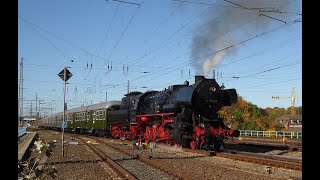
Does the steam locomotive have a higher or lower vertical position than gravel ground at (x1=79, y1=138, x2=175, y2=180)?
higher

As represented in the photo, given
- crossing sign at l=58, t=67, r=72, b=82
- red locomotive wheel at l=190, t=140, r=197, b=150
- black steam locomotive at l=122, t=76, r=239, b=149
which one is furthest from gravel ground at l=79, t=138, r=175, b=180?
red locomotive wheel at l=190, t=140, r=197, b=150

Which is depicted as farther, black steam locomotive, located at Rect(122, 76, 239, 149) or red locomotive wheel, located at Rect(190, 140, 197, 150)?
red locomotive wheel, located at Rect(190, 140, 197, 150)

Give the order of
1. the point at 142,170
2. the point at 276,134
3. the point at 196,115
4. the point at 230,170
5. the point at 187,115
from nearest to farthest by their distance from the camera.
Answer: the point at 230,170 < the point at 142,170 < the point at 187,115 < the point at 196,115 < the point at 276,134

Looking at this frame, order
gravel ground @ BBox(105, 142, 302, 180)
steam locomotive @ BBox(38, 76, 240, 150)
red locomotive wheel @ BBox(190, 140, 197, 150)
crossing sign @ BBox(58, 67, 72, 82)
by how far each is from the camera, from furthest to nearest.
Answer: red locomotive wheel @ BBox(190, 140, 197, 150) → steam locomotive @ BBox(38, 76, 240, 150) → crossing sign @ BBox(58, 67, 72, 82) → gravel ground @ BBox(105, 142, 302, 180)

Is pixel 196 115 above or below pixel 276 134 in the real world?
above

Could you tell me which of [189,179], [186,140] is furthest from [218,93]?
[189,179]

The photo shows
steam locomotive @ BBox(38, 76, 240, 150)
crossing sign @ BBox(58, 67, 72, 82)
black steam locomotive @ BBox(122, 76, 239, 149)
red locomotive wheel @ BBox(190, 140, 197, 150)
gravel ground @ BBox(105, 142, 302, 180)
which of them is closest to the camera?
gravel ground @ BBox(105, 142, 302, 180)

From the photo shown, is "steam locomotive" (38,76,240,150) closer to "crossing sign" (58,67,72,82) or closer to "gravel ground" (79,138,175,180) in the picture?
"gravel ground" (79,138,175,180)

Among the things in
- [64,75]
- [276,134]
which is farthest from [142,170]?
[276,134]

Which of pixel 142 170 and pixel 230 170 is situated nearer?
pixel 230 170

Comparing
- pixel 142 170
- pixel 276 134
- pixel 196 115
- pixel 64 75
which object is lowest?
pixel 276 134

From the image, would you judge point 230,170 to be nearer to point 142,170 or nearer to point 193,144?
point 142,170
